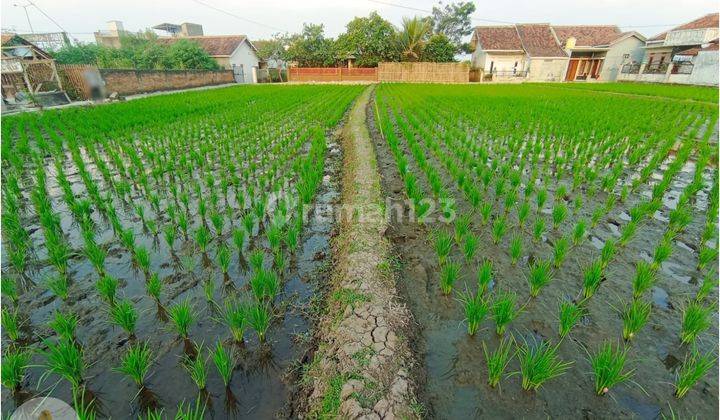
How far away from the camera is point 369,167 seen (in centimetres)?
577

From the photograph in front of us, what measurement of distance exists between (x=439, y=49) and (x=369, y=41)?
6467 millimetres

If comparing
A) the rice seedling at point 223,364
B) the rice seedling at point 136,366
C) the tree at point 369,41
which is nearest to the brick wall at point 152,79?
the tree at point 369,41

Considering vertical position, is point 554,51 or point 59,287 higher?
point 554,51

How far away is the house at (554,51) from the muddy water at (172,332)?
105 feet

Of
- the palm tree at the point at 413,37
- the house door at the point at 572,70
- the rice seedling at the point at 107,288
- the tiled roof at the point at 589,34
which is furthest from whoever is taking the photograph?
the house door at the point at 572,70

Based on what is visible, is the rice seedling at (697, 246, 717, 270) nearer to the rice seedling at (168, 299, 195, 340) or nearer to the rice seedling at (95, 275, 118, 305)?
the rice seedling at (168, 299, 195, 340)

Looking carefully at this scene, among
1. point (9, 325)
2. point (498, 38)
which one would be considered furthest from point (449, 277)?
point (498, 38)

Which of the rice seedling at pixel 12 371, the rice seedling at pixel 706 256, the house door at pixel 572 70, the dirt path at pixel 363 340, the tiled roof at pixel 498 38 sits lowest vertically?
the dirt path at pixel 363 340

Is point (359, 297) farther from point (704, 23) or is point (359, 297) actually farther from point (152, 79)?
point (704, 23)

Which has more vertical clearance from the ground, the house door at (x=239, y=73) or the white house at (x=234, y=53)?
the white house at (x=234, y=53)

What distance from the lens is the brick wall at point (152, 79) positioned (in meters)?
15.9

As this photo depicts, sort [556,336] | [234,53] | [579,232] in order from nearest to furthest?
1. [556,336]
2. [579,232]
3. [234,53]

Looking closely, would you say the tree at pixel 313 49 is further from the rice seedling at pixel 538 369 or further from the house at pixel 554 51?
the rice seedling at pixel 538 369

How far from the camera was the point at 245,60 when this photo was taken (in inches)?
1189
